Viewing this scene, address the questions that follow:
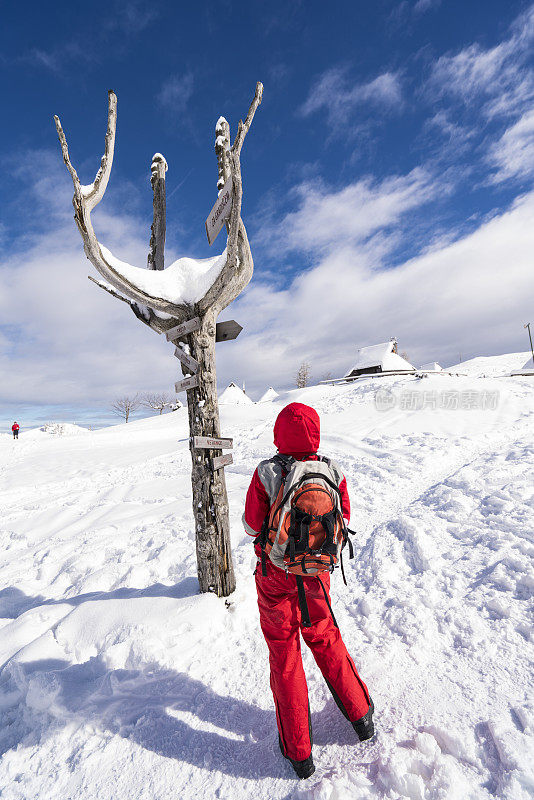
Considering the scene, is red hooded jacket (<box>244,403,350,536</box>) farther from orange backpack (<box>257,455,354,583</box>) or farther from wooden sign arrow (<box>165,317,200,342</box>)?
wooden sign arrow (<box>165,317,200,342</box>)

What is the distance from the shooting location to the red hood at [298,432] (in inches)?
88.2

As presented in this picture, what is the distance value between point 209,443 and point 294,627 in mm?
1847

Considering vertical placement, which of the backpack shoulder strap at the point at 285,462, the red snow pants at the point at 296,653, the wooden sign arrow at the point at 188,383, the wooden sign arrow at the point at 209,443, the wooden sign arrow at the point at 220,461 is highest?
the wooden sign arrow at the point at 188,383

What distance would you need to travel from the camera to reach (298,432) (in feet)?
7.36

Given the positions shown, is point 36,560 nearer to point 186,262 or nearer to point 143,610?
point 143,610

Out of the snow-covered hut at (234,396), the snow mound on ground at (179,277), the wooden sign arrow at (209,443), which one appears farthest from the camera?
the snow-covered hut at (234,396)

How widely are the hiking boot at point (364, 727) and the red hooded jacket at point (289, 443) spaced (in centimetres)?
128

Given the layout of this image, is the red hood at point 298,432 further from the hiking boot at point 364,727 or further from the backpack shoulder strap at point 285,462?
the hiking boot at point 364,727

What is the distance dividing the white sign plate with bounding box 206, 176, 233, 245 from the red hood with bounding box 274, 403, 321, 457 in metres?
2.10

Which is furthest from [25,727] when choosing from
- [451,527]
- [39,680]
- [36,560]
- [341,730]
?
[451,527]

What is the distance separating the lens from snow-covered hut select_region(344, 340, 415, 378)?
121ft

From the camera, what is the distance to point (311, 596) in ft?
7.22

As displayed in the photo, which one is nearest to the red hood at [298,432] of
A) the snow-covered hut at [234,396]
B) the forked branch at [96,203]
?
the forked branch at [96,203]

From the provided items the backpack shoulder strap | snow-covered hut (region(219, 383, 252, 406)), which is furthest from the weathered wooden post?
snow-covered hut (region(219, 383, 252, 406))
